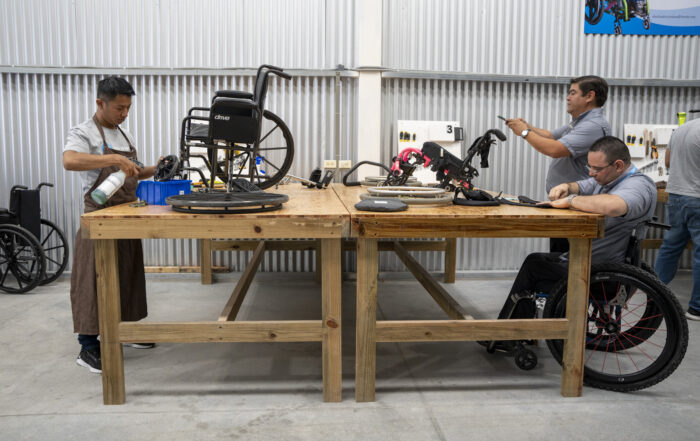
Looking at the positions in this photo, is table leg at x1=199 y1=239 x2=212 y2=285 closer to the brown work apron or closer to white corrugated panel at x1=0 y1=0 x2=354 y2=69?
the brown work apron

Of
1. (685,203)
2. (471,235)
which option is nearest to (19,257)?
(471,235)

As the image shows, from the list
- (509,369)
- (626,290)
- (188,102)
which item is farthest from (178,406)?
(188,102)

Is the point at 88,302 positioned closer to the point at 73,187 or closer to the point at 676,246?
the point at 73,187

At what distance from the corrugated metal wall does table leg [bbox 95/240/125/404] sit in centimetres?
268

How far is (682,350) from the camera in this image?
211cm

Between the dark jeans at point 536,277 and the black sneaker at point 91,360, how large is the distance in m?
2.05

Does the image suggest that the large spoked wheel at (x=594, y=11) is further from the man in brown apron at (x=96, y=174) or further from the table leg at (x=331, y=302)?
the man in brown apron at (x=96, y=174)

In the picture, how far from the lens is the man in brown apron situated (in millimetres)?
2432

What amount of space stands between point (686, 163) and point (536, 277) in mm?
1830

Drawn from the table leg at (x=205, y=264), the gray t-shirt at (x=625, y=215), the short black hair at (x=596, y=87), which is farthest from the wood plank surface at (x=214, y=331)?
the table leg at (x=205, y=264)

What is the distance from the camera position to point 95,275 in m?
2.36

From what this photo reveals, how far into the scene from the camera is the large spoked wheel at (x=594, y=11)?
4746mm

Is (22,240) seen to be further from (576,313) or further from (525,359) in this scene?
(576,313)

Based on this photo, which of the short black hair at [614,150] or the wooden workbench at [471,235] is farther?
the short black hair at [614,150]
